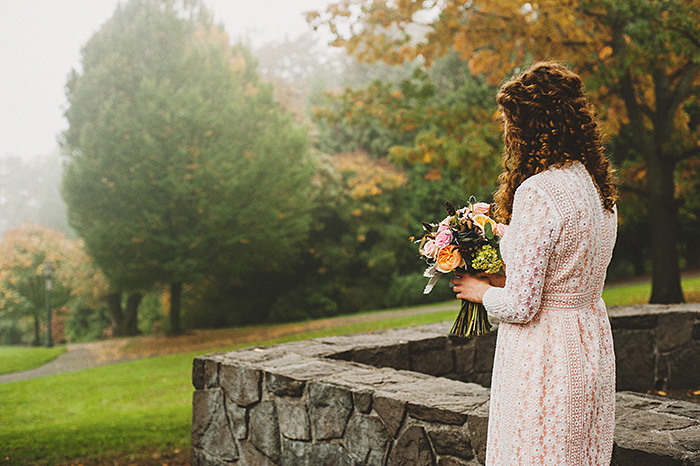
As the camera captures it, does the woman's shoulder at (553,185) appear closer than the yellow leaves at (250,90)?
Yes

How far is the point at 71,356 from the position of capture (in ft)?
53.3

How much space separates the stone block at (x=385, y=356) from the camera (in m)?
4.78

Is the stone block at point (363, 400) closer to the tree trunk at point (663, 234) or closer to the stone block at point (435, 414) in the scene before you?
the stone block at point (435, 414)

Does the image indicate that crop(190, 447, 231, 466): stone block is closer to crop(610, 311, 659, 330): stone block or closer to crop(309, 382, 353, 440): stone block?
crop(309, 382, 353, 440): stone block

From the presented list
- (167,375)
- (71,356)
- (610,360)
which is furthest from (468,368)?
(71,356)

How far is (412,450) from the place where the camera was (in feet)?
9.86

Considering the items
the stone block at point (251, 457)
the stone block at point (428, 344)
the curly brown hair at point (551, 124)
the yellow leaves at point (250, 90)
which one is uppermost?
the yellow leaves at point (250, 90)

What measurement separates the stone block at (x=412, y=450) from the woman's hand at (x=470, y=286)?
1.08 meters

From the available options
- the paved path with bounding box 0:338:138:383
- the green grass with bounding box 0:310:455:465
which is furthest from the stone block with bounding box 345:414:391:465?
the paved path with bounding box 0:338:138:383

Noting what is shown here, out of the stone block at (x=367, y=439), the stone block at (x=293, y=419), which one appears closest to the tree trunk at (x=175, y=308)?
the stone block at (x=293, y=419)

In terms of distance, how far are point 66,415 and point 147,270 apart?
6585 mm

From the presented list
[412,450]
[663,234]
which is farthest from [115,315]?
[412,450]

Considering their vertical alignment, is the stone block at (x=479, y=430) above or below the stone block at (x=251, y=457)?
above

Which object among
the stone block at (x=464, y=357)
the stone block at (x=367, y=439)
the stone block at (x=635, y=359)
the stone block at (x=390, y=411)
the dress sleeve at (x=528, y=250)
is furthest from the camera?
the stone block at (x=635, y=359)
